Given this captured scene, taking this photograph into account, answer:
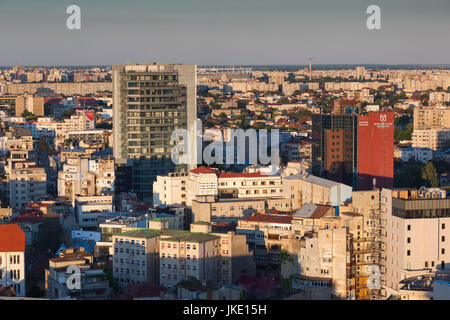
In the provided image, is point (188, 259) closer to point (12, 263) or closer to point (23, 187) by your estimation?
point (12, 263)

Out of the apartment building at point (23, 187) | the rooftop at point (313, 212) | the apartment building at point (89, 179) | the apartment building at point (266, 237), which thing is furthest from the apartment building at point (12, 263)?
the apartment building at point (23, 187)

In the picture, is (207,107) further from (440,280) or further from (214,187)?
(440,280)

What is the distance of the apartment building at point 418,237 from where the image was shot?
1021 cm

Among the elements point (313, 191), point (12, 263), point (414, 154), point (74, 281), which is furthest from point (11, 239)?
point (414, 154)

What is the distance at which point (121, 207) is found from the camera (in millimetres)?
16062

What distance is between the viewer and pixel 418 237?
10.3m

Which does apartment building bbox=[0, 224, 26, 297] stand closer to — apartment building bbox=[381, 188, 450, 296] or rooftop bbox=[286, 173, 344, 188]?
apartment building bbox=[381, 188, 450, 296]

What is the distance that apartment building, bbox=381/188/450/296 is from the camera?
10.2 meters

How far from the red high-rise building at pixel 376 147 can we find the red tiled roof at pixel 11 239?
1029 cm

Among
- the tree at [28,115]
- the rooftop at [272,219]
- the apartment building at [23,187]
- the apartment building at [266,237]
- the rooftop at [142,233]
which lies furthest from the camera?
the tree at [28,115]

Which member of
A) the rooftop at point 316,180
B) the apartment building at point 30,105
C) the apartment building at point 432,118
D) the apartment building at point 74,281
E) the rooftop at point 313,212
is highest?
the apartment building at point 30,105

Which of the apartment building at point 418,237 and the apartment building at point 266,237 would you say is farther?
the apartment building at point 266,237

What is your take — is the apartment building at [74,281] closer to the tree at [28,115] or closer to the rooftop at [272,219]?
the rooftop at [272,219]

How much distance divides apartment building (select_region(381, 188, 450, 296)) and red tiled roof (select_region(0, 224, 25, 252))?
4025 millimetres
